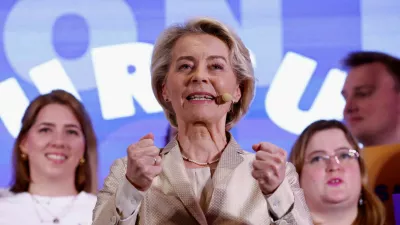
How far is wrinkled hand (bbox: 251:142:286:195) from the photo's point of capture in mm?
1499

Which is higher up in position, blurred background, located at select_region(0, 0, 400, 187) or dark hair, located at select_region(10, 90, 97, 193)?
blurred background, located at select_region(0, 0, 400, 187)

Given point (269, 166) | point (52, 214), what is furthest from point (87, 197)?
point (269, 166)

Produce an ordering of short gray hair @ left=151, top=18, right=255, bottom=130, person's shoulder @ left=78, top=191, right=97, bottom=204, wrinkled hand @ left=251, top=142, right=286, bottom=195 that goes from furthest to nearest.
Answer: person's shoulder @ left=78, top=191, right=97, bottom=204, short gray hair @ left=151, top=18, right=255, bottom=130, wrinkled hand @ left=251, top=142, right=286, bottom=195

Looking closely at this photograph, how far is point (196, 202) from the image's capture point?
1.70m

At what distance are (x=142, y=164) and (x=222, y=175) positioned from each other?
1.04 feet

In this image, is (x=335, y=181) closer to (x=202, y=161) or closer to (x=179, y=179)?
(x=202, y=161)

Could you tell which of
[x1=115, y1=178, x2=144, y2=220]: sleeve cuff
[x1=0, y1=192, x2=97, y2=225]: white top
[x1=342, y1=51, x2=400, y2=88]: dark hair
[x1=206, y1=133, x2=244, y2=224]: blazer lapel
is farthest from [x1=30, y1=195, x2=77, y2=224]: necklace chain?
[x1=342, y1=51, x2=400, y2=88]: dark hair

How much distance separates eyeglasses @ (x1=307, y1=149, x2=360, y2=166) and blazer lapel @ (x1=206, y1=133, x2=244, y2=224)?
1.15 m

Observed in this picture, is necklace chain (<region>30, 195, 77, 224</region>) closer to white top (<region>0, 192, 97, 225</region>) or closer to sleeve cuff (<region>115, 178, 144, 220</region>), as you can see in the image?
white top (<region>0, 192, 97, 225</region>)

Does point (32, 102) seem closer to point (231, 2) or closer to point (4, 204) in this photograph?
point (4, 204)

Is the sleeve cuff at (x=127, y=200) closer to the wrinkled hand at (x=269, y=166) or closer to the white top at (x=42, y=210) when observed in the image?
the wrinkled hand at (x=269, y=166)

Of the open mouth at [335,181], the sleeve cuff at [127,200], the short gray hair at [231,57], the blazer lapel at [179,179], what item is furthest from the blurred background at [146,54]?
the sleeve cuff at [127,200]

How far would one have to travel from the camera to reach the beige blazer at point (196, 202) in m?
1.66

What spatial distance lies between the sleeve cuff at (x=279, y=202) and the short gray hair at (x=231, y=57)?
20.7 inches
